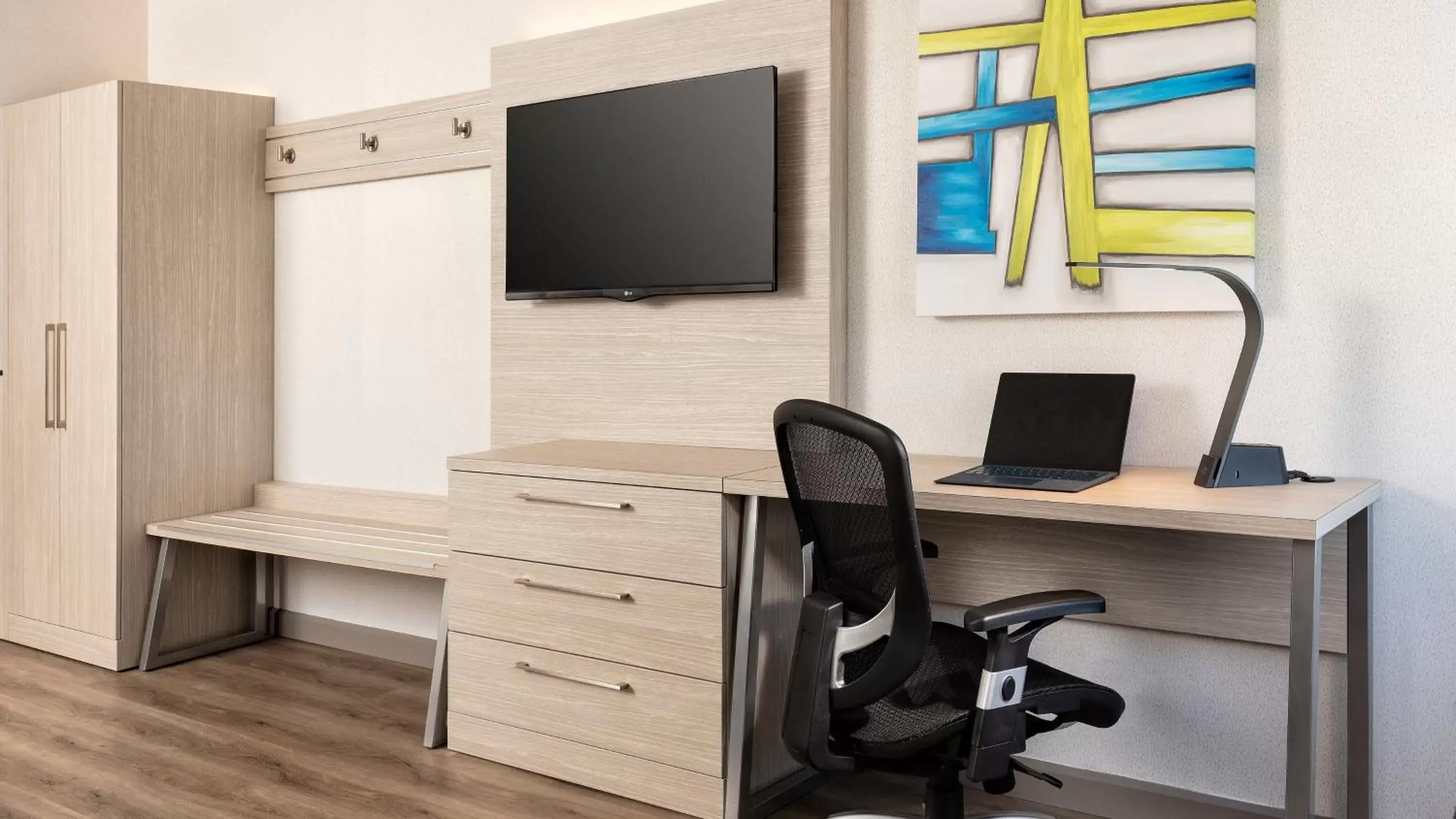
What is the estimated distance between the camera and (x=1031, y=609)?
178 centimetres

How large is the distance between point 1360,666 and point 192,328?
3551 mm

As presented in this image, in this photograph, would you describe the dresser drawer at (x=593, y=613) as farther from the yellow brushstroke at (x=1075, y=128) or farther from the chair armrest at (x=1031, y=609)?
the yellow brushstroke at (x=1075, y=128)

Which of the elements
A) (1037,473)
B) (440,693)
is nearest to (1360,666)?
(1037,473)

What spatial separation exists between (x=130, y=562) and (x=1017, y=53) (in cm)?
311

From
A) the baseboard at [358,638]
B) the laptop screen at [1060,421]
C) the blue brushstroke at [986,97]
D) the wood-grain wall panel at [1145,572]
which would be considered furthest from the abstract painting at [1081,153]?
the baseboard at [358,638]

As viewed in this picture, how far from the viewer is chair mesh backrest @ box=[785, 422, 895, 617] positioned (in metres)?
1.85

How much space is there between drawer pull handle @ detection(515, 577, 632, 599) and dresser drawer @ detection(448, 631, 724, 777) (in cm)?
15

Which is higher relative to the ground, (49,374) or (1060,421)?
(49,374)

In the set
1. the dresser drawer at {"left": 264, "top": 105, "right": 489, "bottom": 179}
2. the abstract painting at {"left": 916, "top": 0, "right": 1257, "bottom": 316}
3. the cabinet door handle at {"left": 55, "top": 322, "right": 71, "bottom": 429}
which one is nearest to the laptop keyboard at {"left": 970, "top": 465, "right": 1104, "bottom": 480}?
the abstract painting at {"left": 916, "top": 0, "right": 1257, "bottom": 316}

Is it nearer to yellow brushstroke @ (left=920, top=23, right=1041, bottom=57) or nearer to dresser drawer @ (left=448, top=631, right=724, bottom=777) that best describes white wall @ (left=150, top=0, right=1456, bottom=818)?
yellow brushstroke @ (left=920, top=23, right=1041, bottom=57)

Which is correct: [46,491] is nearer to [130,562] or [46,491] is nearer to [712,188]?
[130,562]

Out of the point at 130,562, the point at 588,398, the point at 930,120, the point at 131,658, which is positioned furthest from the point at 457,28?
the point at 131,658

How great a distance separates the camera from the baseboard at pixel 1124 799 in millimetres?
2424

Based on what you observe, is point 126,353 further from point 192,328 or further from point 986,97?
point 986,97
